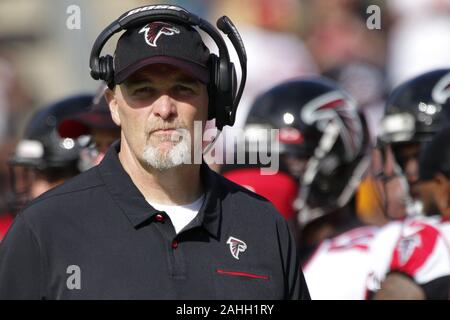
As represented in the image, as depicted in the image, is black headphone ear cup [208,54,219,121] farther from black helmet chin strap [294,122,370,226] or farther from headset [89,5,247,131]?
black helmet chin strap [294,122,370,226]

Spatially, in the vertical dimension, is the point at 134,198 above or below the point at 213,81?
below

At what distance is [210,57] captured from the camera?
11.9ft

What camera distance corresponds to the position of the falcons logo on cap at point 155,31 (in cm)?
345

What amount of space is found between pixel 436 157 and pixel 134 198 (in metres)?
1.68

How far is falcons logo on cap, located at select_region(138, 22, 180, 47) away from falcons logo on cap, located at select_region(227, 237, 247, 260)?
60cm

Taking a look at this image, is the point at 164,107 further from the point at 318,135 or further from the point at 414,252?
the point at 318,135

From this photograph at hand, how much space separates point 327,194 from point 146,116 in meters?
2.39

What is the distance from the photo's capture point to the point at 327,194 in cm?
574

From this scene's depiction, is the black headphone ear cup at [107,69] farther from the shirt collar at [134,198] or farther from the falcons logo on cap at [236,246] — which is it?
the falcons logo on cap at [236,246]

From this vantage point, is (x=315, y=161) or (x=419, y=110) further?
(x=315, y=161)

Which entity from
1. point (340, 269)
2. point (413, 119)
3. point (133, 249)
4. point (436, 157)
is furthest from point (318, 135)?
point (133, 249)

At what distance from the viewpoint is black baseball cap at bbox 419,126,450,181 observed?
4.68 metres

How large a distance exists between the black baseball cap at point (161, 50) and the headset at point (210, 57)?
0.02 meters
